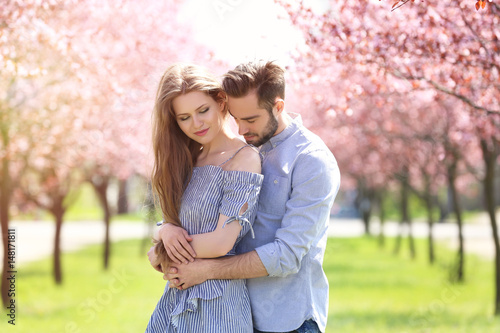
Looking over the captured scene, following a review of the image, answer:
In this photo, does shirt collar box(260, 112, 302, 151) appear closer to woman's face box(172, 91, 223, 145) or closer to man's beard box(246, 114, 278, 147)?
man's beard box(246, 114, 278, 147)

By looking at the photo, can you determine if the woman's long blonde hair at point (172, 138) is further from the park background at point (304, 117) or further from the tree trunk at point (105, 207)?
the tree trunk at point (105, 207)

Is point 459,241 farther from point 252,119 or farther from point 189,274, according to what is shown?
point 189,274

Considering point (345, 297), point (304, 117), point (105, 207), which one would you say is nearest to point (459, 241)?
point (345, 297)

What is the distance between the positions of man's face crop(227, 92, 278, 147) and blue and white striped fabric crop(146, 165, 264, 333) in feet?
0.78

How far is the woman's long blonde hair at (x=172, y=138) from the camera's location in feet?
9.82

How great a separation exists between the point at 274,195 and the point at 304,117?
46.7 feet

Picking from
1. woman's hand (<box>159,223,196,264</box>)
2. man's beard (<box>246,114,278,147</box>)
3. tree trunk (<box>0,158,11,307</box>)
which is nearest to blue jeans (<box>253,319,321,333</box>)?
woman's hand (<box>159,223,196,264</box>)

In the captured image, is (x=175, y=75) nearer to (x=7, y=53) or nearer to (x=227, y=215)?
(x=227, y=215)

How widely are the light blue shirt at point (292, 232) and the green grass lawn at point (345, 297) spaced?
576 centimetres

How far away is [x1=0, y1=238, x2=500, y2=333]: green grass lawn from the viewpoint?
30.1ft

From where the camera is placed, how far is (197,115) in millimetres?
2992

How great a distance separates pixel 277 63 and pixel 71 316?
347 inches

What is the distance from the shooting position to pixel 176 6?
12.3m

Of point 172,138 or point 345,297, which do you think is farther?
point 345,297
